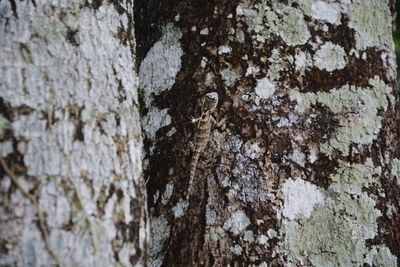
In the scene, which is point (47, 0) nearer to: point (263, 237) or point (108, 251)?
point (108, 251)

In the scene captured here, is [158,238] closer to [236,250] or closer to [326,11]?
[236,250]

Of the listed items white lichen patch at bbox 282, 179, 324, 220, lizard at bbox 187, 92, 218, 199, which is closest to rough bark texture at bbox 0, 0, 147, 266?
lizard at bbox 187, 92, 218, 199

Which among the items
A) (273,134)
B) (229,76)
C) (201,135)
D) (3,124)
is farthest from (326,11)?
(3,124)

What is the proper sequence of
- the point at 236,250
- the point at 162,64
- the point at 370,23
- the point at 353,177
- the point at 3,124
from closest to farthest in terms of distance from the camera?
the point at 3,124 → the point at 236,250 → the point at 353,177 → the point at 162,64 → the point at 370,23

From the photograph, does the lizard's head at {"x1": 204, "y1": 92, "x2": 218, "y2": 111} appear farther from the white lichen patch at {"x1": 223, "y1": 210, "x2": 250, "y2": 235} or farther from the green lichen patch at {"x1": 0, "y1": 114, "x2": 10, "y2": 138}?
the green lichen patch at {"x1": 0, "y1": 114, "x2": 10, "y2": 138}

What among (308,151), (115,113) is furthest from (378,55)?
(115,113)

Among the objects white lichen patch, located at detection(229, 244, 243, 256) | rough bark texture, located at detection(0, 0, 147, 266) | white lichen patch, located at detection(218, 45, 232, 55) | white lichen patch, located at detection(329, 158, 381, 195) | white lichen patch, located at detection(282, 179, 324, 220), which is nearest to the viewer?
rough bark texture, located at detection(0, 0, 147, 266)
